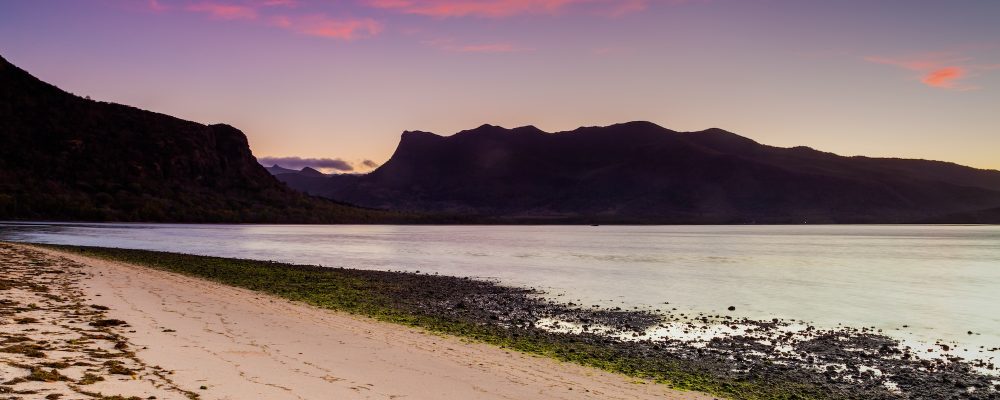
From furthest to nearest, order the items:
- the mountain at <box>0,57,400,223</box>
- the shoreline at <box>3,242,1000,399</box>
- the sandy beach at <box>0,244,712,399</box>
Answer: the mountain at <box>0,57,400,223</box>
the shoreline at <box>3,242,1000,399</box>
the sandy beach at <box>0,244,712,399</box>

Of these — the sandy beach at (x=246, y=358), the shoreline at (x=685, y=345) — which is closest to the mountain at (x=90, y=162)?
the shoreline at (x=685, y=345)

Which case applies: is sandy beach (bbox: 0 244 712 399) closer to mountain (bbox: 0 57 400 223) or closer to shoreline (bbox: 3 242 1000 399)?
shoreline (bbox: 3 242 1000 399)

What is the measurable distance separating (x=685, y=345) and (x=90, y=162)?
6842 inches

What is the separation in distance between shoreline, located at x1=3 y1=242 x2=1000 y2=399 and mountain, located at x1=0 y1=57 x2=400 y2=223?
14537 centimetres

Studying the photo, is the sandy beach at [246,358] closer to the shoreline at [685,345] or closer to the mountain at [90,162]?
the shoreline at [685,345]

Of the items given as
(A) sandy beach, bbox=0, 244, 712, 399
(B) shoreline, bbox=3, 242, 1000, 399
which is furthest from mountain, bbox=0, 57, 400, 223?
(A) sandy beach, bbox=0, 244, 712, 399

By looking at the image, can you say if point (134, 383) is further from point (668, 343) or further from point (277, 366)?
point (668, 343)

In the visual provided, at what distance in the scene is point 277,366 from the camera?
11.6 meters

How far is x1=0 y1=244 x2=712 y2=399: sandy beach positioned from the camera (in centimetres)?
962

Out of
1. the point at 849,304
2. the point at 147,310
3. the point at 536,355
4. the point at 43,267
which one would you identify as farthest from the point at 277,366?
the point at 849,304

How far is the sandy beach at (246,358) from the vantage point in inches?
379

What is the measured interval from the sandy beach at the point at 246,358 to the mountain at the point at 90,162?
15245 cm

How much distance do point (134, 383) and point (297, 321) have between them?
869cm

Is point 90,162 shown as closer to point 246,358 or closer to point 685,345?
point 246,358
